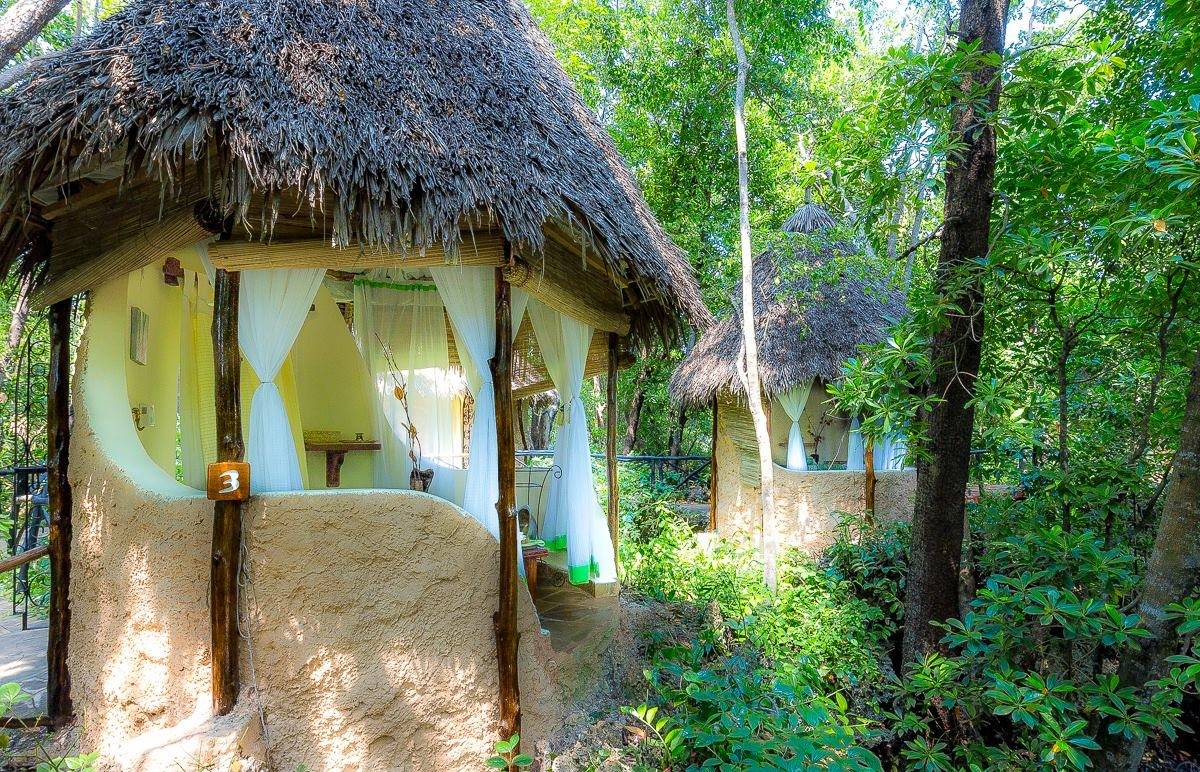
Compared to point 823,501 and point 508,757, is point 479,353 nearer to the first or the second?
point 508,757

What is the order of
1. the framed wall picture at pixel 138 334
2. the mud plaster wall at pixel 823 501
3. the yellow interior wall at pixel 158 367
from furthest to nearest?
the mud plaster wall at pixel 823 501 < the yellow interior wall at pixel 158 367 < the framed wall picture at pixel 138 334

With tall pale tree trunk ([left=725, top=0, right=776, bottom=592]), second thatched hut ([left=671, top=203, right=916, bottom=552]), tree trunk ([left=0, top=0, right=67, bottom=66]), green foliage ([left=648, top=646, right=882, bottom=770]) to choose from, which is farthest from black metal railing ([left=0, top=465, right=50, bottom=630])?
second thatched hut ([left=671, top=203, right=916, bottom=552])

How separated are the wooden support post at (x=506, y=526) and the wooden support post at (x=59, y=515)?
2.37 m

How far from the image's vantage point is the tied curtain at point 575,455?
421cm

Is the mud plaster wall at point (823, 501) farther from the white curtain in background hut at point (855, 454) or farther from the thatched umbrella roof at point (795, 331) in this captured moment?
the thatched umbrella roof at point (795, 331)

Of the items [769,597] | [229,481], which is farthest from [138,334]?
[769,597]

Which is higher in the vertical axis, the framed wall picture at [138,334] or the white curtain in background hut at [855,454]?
the framed wall picture at [138,334]

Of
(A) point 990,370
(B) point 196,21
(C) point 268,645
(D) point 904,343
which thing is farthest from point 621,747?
(B) point 196,21

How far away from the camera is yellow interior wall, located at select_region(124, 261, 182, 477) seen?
389 centimetres

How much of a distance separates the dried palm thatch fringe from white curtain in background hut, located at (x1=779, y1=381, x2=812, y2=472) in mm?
4835

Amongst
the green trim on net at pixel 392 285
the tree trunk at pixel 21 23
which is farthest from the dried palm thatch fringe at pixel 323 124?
the green trim on net at pixel 392 285

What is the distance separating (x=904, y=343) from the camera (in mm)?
3398

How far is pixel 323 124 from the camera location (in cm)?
295

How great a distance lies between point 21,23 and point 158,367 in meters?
2.32
